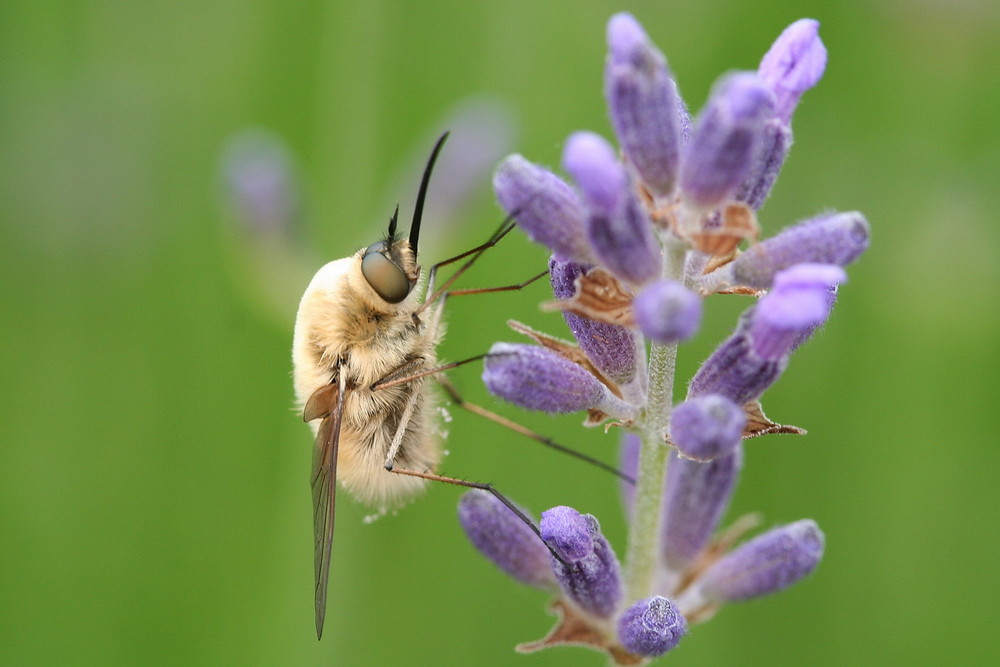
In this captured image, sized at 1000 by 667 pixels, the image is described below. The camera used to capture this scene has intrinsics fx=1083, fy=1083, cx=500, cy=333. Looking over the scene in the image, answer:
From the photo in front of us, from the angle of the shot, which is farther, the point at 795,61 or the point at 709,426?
the point at 795,61

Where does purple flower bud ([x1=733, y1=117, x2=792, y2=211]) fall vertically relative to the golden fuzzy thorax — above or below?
above

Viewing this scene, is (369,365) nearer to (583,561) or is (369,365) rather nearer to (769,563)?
(583,561)

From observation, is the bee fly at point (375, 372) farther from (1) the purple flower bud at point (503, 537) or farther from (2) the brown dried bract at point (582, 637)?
(2) the brown dried bract at point (582, 637)

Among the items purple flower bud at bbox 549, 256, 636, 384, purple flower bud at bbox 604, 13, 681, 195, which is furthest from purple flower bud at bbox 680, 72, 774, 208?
purple flower bud at bbox 549, 256, 636, 384

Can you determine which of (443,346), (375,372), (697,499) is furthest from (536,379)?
(443,346)

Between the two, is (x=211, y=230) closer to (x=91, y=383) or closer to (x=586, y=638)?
(x=91, y=383)

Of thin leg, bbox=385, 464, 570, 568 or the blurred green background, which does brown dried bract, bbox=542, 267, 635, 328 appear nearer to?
thin leg, bbox=385, 464, 570, 568

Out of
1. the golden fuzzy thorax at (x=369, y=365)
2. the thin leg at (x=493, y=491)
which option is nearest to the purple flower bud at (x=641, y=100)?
the thin leg at (x=493, y=491)
